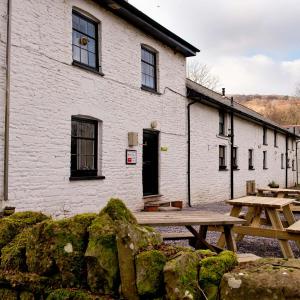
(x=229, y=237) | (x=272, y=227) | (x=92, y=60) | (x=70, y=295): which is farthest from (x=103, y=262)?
(x=92, y=60)

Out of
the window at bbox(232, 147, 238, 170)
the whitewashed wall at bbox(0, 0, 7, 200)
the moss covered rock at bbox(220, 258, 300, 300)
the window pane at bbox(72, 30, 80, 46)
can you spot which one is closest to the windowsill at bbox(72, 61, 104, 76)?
Answer: the window pane at bbox(72, 30, 80, 46)

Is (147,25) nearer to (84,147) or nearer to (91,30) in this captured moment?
(91,30)

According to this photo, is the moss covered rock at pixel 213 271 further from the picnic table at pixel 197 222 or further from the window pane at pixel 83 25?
the window pane at pixel 83 25

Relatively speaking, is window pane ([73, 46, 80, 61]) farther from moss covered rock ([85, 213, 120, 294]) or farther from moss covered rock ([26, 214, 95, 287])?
moss covered rock ([85, 213, 120, 294])

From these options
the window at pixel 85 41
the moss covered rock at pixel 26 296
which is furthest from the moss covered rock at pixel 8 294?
the window at pixel 85 41

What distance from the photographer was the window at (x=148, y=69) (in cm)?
1251

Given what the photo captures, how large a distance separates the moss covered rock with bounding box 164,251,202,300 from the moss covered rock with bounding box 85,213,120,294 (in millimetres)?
463

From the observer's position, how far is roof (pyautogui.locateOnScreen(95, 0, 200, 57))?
10453 millimetres

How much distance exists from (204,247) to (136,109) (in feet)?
22.5

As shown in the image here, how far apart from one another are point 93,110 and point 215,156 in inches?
328

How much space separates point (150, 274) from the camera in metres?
2.66

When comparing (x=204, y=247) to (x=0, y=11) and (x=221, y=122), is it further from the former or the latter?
(x=221, y=122)

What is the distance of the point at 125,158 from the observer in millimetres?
11086

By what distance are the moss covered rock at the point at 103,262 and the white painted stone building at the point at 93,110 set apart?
5.11 meters
